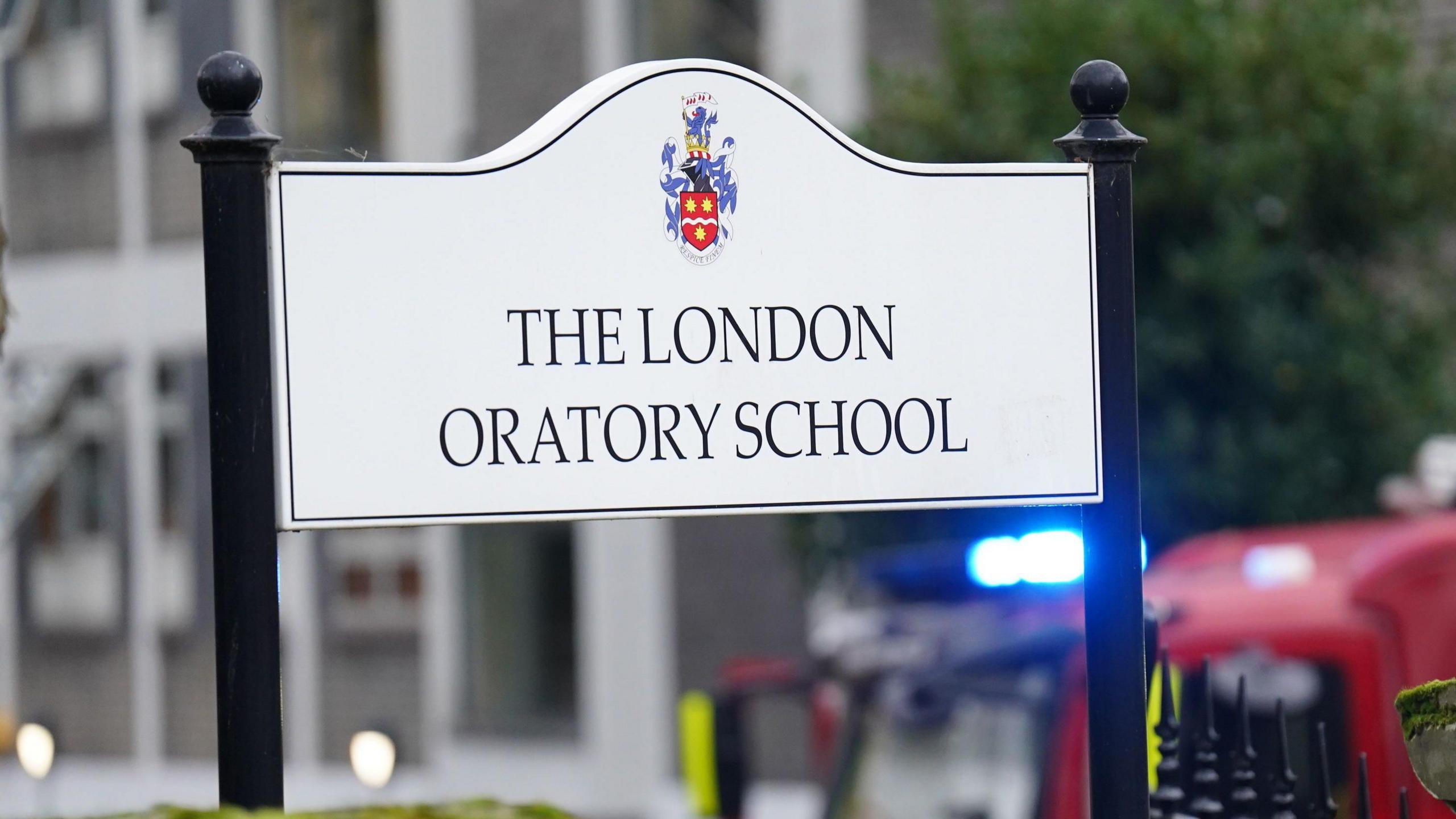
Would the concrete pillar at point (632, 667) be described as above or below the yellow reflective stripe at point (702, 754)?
below

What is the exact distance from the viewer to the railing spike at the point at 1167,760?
3.40 meters

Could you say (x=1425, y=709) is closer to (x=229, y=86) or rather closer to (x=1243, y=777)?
(x=1243, y=777)

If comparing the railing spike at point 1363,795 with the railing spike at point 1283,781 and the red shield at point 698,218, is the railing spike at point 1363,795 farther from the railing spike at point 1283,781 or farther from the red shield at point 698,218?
the red shield at point 698,218

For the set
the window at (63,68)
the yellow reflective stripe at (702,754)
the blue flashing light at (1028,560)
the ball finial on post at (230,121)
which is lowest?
the yellow reflective stripe at (702,754)

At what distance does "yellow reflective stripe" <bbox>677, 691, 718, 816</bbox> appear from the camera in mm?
5781

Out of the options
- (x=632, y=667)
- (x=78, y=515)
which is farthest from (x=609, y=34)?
(x=78, y=515)

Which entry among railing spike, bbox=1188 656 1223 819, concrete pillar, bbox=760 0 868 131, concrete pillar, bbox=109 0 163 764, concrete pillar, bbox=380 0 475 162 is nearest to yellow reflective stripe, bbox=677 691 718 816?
railing spike, bbox=1188 656 1223 819

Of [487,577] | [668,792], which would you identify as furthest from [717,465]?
[487,577]

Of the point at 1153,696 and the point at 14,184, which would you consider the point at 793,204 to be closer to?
the point at 1153,696

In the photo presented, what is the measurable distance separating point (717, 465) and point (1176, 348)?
5.51 m

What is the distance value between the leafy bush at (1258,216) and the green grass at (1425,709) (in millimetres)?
5018

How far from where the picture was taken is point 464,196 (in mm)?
2906

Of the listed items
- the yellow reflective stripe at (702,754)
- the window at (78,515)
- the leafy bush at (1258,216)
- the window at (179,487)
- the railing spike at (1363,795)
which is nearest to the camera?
the railing spike at (1363,795)

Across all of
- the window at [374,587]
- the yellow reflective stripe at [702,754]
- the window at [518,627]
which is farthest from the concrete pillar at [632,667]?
the yellow reflective stripe at [702,754]
